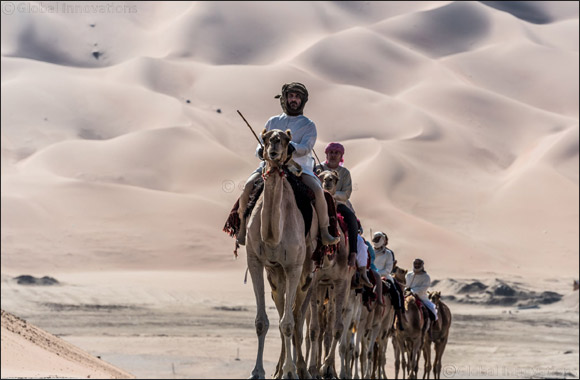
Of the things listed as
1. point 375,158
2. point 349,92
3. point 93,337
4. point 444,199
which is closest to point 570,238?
point 444,199

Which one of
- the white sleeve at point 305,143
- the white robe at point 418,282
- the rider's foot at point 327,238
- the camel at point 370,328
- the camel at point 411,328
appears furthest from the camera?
the white robe at point 418,282

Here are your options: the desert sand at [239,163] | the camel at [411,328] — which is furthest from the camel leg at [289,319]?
the camel at [411,328]

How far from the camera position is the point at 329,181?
14664 mm

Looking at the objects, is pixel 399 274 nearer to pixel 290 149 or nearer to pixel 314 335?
pixel 314 335

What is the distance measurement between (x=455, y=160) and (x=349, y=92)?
2781 centimetres

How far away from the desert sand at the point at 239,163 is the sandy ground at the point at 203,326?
9.9 inches

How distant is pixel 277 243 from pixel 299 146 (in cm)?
113

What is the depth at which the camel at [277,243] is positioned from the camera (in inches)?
479

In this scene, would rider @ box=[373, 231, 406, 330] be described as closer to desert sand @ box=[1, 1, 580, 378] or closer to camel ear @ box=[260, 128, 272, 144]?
desert sand @ box=[1, 1, 580, 378]

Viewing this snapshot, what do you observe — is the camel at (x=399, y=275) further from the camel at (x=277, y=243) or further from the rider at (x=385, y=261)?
the camel at (x=277, y=243)

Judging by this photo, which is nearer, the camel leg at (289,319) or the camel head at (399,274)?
the camel leg at (289,319)

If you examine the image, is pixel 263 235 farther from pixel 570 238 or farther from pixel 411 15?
pixel 411 15

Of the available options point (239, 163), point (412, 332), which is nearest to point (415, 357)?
point (412, 332)

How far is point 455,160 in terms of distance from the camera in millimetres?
121938
